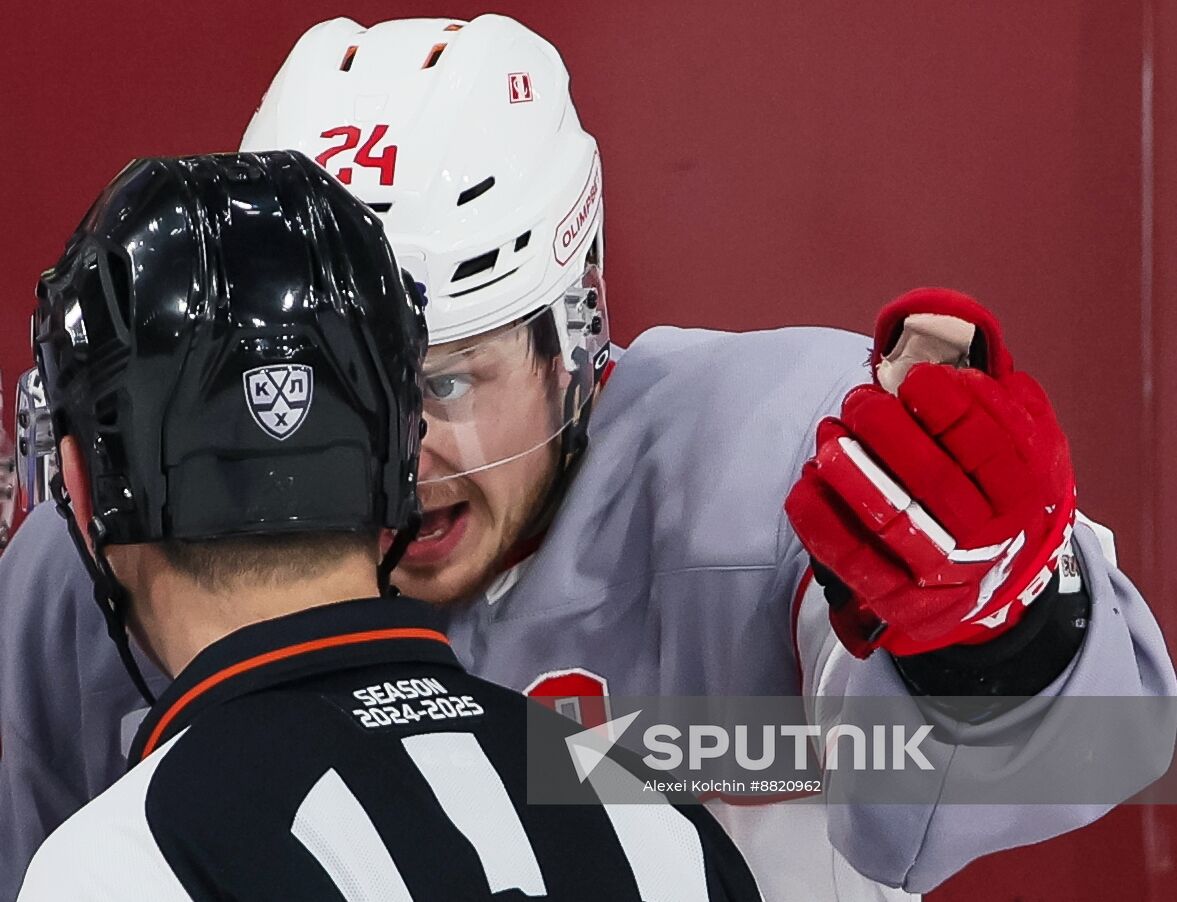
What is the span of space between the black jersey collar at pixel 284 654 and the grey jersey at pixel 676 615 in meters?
0.44

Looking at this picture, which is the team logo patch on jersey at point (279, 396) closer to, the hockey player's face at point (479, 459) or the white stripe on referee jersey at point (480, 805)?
the white stripe on referee jersey at point (480, 805)

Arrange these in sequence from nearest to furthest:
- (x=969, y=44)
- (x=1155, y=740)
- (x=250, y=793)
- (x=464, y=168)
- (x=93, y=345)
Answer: (x=250, y=793) < (x=93, y=345) < (x=1155, y=740) < (x=464, y=168) < (x=969, y=44)

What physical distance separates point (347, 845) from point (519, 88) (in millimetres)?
747

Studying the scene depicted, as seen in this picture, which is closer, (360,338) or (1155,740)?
(360,338)

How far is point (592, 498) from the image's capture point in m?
1.39

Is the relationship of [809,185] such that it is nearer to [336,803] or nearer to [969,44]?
[969,44]

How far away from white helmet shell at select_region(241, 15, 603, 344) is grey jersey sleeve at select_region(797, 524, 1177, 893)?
301 millimetres

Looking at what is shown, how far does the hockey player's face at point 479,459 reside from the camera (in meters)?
1.31

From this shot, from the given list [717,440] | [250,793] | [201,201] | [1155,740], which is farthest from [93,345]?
[1155,740]

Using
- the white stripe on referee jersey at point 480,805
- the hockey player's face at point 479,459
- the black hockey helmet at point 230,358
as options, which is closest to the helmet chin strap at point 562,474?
the hockey player's face at point 479,459

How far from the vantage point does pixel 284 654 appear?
0.80 metres

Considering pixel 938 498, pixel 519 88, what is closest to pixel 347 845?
pixel 938 498

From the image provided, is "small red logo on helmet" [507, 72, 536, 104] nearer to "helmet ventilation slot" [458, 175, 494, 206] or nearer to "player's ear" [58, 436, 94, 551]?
"helmet ventilation slot" [458, 175, 494, 206]

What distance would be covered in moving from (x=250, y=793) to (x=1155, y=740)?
26.4 inches
